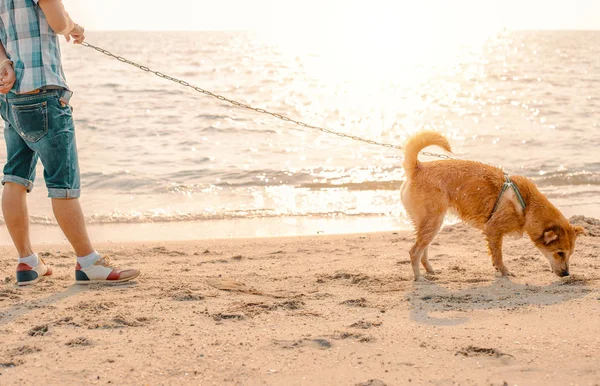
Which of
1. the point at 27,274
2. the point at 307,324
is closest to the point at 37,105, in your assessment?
the point at 27,274

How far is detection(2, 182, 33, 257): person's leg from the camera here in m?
4.64

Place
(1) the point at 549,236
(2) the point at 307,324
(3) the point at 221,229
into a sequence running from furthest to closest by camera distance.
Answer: (3) the point at 221,229
(1) the point at 549,236
(2) the point at 307,324

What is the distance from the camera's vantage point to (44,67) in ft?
14.0

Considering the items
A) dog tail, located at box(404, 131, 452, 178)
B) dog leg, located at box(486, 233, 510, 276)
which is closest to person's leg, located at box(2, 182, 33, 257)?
dog tail, located at box(404, 131, 452, 178)

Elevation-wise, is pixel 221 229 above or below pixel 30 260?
below

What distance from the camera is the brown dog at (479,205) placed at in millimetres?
Answer: 5250

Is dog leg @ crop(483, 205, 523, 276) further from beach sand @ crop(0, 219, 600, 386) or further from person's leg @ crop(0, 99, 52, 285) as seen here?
person's leg @ crop(0, 99, 52, 285)

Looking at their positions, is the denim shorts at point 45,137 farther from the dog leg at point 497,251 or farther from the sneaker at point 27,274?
the dog leg at point 497,251

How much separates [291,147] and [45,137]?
8867 mm

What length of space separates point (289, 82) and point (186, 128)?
1220 centimetres

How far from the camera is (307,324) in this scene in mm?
4004

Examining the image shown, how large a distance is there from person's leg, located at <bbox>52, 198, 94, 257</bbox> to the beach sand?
333mm

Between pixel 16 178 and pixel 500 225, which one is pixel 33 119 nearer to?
pixel 16 178

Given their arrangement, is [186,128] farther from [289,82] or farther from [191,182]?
[289,82]
